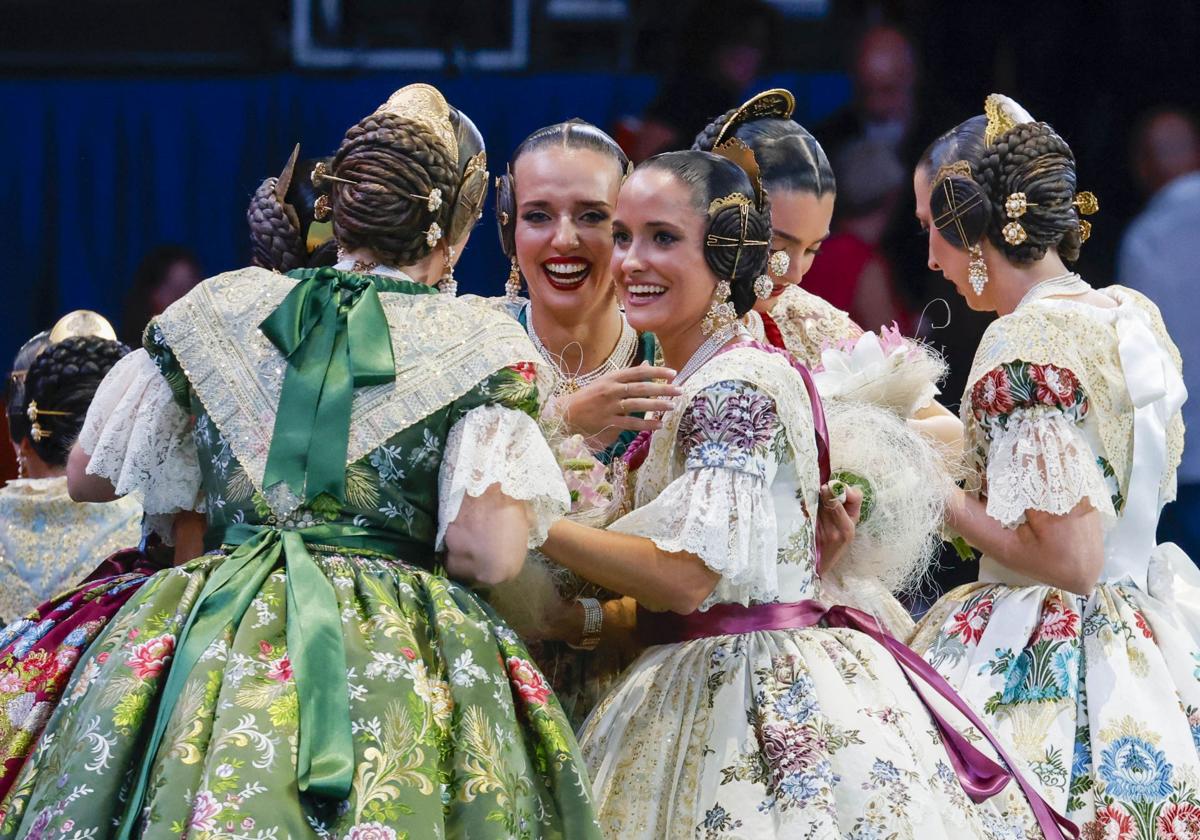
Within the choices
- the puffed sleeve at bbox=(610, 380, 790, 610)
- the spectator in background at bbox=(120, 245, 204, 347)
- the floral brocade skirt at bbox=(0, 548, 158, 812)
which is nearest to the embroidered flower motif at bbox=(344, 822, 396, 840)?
the floral brocade skirt at bbox=(0, 548, 158, 812)

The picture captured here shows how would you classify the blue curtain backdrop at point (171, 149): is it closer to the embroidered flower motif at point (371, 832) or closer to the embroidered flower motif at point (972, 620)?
the embroidered flower motif at point (972, 620)

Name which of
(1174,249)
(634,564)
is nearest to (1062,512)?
(634,564)

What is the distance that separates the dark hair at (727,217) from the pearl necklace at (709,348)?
2.0 inches

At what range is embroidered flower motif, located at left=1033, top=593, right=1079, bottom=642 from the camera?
3236 mm

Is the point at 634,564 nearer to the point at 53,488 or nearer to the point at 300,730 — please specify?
the point at 300,730

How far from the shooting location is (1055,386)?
3.15m

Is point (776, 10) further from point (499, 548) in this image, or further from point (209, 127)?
point (499, 548)

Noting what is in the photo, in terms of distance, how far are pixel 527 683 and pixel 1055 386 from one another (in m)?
1.20

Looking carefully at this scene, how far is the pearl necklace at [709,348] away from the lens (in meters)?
2.88

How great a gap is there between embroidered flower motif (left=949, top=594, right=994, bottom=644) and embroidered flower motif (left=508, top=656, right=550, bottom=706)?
1.09 meters

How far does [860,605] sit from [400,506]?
923mm

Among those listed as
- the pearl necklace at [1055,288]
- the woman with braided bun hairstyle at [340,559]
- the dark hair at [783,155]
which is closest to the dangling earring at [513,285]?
the dark hair at [783,155]

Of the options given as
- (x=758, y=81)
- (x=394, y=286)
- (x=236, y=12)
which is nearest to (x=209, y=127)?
(x=236, y=12)

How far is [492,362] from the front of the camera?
252 centimetres
